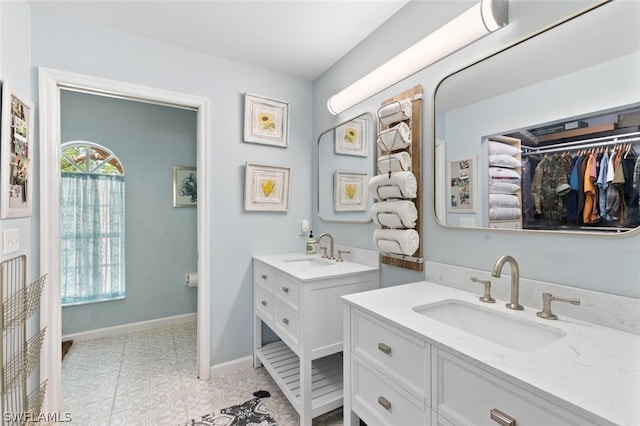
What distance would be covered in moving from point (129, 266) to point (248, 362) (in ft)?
5.57

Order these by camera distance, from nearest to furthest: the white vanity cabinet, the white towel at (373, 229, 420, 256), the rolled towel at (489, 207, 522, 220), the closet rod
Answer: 1. the white vanity cabinet
2. the closet rod
3. the rolled towel at (489, 207, 522, 220)
4. the white towel at (373, 229, 420, 256)

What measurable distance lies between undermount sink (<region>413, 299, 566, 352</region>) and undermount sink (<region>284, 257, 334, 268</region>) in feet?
3.26

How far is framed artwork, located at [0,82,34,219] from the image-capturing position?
131 centimetres

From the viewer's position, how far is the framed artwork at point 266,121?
7.65ft

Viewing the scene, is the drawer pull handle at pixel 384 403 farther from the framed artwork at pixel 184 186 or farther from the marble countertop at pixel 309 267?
the framed artwork at pixel 184 186

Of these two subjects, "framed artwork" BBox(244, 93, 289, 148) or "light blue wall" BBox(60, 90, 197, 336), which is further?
"light blue wall" BBox(60, 90, 197, 336)

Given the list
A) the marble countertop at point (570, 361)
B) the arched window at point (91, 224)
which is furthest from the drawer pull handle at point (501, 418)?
the arched window at point (91, 224)

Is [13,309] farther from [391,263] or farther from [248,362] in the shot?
[391,263]

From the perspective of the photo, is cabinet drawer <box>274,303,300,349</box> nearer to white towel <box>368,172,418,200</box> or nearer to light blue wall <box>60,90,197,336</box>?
white towel <box>368,172,418,200</box>

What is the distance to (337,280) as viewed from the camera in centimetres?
176

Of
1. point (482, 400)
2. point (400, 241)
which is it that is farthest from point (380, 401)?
point (400, 241)

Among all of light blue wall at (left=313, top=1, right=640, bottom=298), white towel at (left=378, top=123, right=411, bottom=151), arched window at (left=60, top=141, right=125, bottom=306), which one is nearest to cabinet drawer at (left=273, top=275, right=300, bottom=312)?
light blue wall at (left=313, top=1, right=640, bottom=298)

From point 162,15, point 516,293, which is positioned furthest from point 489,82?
point 162,15

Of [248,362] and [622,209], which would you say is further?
[248,362]
